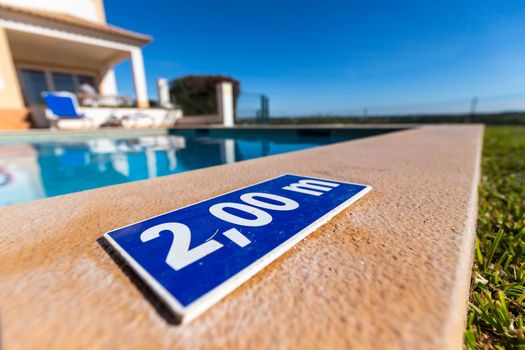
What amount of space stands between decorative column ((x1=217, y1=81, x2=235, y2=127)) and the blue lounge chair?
4.56 metres

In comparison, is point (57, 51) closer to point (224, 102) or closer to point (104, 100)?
point (104, 100)

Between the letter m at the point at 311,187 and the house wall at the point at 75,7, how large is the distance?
Answer: 12.0m

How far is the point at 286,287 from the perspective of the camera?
47cm

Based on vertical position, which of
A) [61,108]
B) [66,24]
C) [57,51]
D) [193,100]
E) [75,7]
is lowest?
[61,108]

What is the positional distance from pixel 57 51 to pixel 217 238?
472 inches

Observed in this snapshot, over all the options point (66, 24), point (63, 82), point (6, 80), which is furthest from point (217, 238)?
point (63, 82)

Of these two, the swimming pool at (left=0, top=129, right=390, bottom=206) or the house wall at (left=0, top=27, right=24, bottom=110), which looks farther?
the house wall at (left=0, top=27, right=24, bottom=110)

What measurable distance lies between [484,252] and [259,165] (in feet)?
3.88

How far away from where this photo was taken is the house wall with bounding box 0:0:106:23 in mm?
8125

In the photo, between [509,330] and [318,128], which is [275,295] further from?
[318,128]

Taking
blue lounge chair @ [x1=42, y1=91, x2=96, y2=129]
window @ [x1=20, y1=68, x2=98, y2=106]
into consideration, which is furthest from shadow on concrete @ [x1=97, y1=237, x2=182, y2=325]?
window @ [x1=20, y1=68, x2=98, y2=106]

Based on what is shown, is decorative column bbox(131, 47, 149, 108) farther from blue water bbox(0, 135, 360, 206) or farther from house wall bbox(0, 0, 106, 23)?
blue water bbox(0, 135, 360, 206)

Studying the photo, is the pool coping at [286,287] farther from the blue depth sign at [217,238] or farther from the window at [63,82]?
the window at [63,82]

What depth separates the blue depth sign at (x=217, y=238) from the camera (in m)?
0.45
